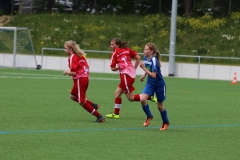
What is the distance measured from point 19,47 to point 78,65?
2397 cm

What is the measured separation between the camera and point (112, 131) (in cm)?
1160

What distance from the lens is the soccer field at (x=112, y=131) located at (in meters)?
9.17

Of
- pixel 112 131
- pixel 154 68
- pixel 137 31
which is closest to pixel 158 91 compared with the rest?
pixel 154 68

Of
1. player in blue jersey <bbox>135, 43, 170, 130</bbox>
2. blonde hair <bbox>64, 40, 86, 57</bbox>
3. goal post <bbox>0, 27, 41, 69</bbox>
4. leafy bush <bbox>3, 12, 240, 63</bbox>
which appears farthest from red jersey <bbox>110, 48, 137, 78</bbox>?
leafy bush <bbox>3, 12, 240, 63</bbox>

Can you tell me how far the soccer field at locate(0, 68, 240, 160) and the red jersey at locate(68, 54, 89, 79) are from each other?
880 millimetres

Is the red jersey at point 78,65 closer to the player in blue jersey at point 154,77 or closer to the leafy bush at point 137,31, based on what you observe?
A: the player in blue jersey at point 154,77

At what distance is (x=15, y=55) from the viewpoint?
3566 cm

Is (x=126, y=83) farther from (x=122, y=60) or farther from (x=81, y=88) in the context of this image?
(x=81, y=88)

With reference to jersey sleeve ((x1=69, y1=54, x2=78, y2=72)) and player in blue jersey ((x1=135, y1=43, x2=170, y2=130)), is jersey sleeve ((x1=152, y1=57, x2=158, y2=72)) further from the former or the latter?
jersey sleeve ((x1=69, y1=54, x2=78, y2=72))

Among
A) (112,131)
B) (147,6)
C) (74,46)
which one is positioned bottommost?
(112,131)

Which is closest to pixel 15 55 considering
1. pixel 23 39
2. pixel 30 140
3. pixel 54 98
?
pixel 23 39

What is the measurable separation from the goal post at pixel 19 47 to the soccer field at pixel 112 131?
54.0 ft

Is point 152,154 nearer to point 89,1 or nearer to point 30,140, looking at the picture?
point 30,140

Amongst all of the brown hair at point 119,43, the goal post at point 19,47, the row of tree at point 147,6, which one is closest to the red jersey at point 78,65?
the brown hair at point 119,43
